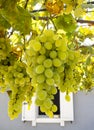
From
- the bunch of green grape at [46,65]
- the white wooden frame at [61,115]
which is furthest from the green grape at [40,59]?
the white wooden frame at [61,115]

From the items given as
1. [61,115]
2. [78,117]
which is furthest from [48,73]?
[78,117]

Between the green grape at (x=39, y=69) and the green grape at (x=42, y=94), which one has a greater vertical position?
the green grape at (x=39, y=69)

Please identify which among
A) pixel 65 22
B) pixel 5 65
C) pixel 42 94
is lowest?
pixel 42 94

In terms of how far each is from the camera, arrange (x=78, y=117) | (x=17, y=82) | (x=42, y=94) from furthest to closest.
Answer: (x=78, y=117) → (x=17, y=82) → (x=42, y=94)

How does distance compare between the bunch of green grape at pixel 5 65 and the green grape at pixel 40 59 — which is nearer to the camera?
the green grape at pixel 40 59

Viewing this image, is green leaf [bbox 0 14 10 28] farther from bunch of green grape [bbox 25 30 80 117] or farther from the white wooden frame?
the white wooden frame

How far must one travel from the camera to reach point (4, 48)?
80 centimetres

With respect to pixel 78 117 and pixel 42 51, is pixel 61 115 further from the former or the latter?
pixel 42 51

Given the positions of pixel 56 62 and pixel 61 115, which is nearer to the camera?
pixel 56 62

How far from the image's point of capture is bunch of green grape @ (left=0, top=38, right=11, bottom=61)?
2.60 feet

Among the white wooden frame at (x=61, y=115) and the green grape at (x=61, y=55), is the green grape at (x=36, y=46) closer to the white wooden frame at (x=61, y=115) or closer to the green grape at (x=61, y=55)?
the green grape at (x=61, y=55)

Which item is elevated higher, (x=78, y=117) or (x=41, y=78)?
(x=78, y=117)

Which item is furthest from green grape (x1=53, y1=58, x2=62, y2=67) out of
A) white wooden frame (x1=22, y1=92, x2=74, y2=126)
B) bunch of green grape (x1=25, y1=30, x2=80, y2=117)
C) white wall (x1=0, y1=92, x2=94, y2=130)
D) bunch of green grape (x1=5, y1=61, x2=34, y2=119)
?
white wall (x1=0, y1=92, x2=94, y2=130)

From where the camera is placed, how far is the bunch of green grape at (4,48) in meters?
0.79
